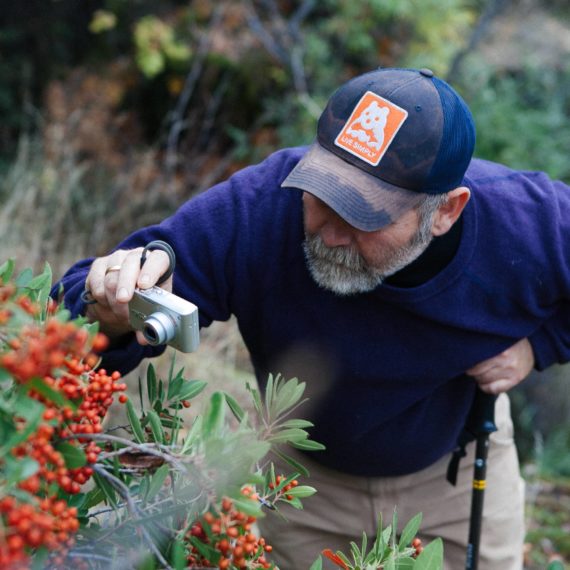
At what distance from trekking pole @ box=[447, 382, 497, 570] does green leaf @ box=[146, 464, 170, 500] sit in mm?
1705

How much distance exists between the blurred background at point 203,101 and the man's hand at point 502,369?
2429 millimetres

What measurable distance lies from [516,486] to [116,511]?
7.58 feet

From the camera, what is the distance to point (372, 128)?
211cm

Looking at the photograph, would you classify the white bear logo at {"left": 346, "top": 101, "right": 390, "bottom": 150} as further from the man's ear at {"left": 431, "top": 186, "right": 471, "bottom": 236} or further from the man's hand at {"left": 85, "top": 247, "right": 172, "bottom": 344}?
the man's hand at {"left": 85, "top": 247, "right": 172, "bottom": 344}

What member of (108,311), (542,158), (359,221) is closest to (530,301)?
(359,221)

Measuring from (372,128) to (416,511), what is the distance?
4.78 ft

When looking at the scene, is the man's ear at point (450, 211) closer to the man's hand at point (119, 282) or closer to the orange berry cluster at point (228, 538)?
the man's hand at point (119, 282)

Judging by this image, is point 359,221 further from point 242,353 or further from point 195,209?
point 242,353

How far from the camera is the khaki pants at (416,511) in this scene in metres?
2.84

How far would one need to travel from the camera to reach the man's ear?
2.23m

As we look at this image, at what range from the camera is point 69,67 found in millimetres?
6910

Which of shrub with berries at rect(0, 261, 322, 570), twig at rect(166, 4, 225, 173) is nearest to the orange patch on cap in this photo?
shrub with berries at rect(0, 261, 322, 570)

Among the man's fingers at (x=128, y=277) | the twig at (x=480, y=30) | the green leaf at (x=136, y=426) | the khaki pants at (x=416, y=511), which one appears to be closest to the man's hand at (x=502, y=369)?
the khaki pants at (x=416, y=511)

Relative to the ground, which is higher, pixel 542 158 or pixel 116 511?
pixel 116 511
